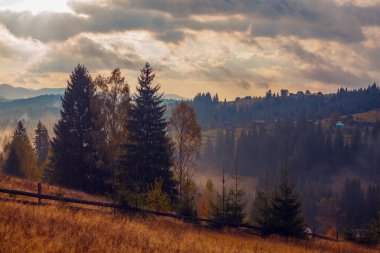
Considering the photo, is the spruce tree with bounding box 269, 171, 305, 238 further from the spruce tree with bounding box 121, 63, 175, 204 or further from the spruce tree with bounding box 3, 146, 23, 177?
the spruce tree with bounding box 3, 146, 23, 177

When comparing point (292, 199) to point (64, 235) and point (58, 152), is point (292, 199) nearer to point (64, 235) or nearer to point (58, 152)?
point (64, 235)

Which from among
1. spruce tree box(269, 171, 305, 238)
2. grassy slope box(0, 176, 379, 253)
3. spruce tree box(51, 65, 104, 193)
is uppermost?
spruce tree box(51, 65, 104, 193)

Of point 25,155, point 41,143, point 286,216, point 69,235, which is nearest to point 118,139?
point 286,216

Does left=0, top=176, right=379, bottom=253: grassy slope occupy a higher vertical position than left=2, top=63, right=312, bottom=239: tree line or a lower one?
lower

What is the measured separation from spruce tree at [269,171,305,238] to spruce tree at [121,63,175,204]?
457 inches

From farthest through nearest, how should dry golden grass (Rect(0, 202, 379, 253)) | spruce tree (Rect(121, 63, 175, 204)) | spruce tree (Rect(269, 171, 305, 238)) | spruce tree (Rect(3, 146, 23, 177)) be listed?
spruce tree (Rect(3, 146, 23, 177))
spruce tree (Rect(121, 63, 175, 204))
spruce tree (Rect(269, 171, 305, 238))
dry golden grass (Rect(0, 202, 379, 253))

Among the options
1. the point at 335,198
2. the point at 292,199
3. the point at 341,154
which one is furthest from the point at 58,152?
the point at 341,154

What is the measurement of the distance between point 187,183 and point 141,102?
930 centimetres

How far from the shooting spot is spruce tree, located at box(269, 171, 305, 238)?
87.5 feet

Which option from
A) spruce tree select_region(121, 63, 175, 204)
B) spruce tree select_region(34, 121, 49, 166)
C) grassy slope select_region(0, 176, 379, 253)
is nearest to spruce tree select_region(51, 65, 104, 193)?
spruce tree select_region(121, 63, 175, 204)

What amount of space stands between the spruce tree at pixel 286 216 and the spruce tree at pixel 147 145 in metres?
11.6

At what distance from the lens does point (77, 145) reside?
37188 mm

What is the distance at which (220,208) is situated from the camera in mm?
28719

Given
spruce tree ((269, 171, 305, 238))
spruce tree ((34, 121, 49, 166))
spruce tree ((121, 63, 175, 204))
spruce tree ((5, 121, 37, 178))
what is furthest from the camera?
spruce tree ((34, 121, 49, 166))
